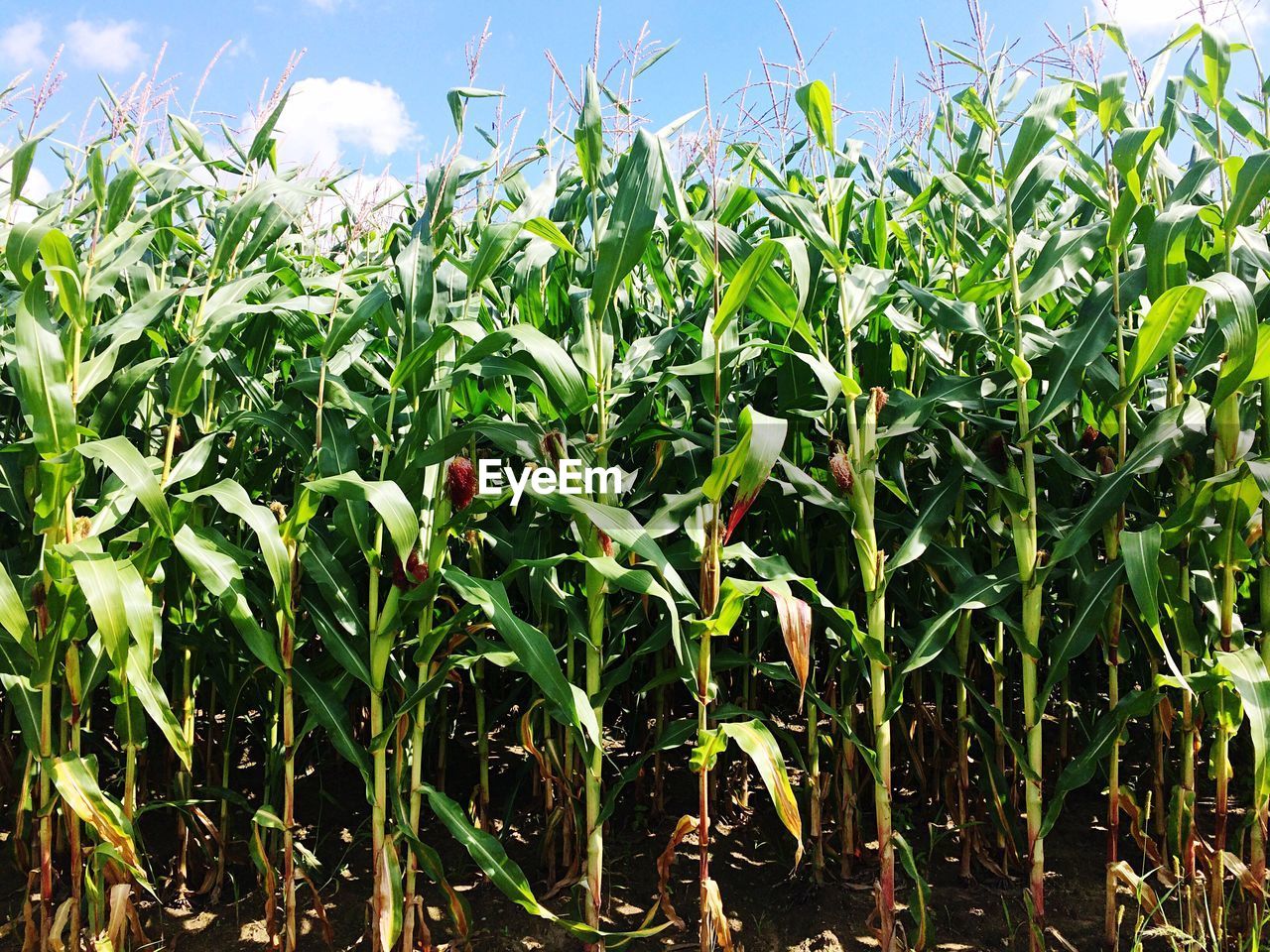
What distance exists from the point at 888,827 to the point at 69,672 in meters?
1.98

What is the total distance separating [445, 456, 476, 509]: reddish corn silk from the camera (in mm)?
2057

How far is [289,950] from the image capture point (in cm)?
217

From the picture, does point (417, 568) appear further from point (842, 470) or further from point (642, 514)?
point (842, 470)

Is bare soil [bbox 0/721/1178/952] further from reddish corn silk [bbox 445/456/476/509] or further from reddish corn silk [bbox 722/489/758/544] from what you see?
reddish corn silk [bbox 722/489/758/544]

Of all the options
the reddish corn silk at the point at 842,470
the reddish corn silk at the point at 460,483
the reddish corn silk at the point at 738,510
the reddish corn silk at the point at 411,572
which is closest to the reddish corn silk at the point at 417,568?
the reddish corn silk at the point at 411,572

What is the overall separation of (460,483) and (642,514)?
2.02 ft

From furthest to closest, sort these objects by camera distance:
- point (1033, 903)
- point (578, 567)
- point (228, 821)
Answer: point (228, 821)
point (578, 567)
point (1033, 903)

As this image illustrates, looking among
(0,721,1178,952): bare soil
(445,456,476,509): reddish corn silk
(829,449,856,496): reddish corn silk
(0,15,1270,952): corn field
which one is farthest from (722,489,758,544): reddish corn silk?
(0,721,1178,952): bare soil

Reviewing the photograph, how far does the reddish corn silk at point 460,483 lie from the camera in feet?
6.75

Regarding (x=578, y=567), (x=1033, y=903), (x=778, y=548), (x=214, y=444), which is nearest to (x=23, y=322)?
(x=214, y=444)

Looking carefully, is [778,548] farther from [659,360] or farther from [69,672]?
[69,672]

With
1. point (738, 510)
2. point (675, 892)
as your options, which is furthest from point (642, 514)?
point (675, 892)

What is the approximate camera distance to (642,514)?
2502 millimetres

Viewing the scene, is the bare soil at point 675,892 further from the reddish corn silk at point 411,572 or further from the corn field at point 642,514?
the reddish corn silk at point 411,572
